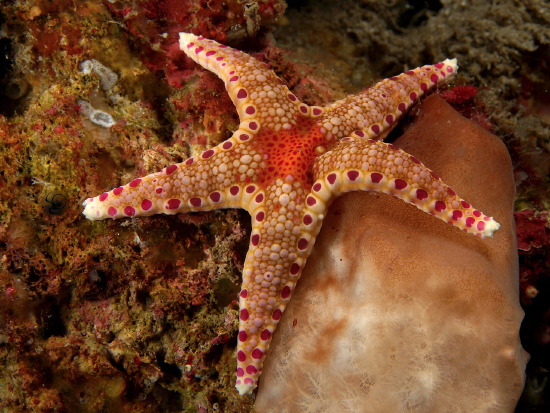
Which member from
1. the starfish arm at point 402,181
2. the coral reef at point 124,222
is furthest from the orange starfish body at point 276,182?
the coral reef at point 124,222

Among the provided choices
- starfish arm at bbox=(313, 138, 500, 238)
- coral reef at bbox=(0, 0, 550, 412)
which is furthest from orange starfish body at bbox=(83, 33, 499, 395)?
coral reef at bbox=(0, 0, 550, 412)

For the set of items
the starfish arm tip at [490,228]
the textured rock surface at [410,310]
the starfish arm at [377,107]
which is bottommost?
the textured rock surface at [410,310]

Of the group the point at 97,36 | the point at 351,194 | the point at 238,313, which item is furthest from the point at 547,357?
the point at 97,36

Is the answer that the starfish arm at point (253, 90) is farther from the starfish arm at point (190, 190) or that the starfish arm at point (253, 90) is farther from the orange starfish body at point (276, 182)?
the starfish arm at point (190, 190)

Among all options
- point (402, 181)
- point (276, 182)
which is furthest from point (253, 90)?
point (402, 181)

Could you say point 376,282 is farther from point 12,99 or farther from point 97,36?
point 12,99

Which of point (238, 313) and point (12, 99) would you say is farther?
point (12, 99)

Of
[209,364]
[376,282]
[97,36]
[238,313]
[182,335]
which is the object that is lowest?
[209,364]
